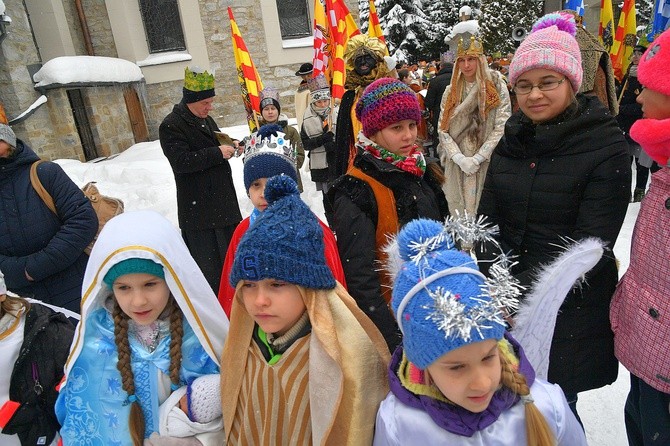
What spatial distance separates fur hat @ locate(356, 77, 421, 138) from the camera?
203 cm

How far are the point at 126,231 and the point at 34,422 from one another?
0.96 m

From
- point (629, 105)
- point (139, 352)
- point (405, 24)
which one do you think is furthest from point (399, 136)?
point (405, 24)

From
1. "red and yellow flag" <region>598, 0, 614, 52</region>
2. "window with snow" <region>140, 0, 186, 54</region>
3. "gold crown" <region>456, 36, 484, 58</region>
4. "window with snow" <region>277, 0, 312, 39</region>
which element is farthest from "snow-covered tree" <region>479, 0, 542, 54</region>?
"gold crown" <region>456, 36, 484, 58</region>

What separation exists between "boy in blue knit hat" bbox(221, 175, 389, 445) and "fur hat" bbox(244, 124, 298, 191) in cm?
115

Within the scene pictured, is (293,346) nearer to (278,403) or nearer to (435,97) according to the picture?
(278,403)

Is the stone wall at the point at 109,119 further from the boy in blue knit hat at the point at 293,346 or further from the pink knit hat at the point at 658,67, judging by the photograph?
the pink knit hat at the point at 658,67

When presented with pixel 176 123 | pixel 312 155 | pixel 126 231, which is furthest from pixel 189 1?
pixel 126 231

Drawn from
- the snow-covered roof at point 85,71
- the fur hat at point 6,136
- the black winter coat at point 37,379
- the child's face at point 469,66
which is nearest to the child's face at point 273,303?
the black winter coat at point 37,379

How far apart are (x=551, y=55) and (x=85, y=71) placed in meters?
11.4

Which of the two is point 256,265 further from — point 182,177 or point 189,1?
point 189,1

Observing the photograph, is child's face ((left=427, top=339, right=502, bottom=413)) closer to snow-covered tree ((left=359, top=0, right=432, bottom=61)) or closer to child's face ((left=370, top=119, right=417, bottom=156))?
child's face ((left=370, top=119, right=417, bottom=156))

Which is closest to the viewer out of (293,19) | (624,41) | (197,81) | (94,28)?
(197,81)

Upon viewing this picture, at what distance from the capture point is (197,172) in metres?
3.80

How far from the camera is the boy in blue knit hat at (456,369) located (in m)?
1.13
